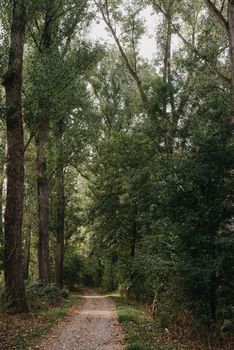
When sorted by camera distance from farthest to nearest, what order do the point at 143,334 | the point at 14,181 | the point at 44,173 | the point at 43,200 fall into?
the point at 43,200
the point at 44,173
the point at 14,181
the point at 143,334

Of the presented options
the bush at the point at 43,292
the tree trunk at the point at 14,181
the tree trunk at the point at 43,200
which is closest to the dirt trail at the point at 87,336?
the tree trunk at the point at 14,181

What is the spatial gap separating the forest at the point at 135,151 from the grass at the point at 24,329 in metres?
0.41

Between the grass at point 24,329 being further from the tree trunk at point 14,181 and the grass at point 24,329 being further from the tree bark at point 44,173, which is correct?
the tree bark at point 44,173

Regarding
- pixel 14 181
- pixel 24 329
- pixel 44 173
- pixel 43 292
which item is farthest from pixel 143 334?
pixel 44 173

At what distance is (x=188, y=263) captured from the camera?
1059 cm

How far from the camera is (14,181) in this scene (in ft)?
44.9

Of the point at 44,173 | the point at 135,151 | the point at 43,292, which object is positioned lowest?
the point at 43,292

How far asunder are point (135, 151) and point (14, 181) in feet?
40.7

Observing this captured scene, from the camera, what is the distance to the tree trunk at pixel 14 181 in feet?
44.0

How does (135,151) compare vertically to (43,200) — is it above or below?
above

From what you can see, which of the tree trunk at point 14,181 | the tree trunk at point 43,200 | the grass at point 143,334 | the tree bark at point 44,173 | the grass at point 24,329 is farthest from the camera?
the tree trunk at point 43,200

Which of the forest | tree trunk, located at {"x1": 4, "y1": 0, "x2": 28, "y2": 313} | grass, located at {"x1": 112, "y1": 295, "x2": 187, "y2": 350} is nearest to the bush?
the forest

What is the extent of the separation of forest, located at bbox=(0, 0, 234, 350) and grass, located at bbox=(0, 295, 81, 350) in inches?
16.3

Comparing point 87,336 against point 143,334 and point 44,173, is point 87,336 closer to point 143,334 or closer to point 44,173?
point 143,334
